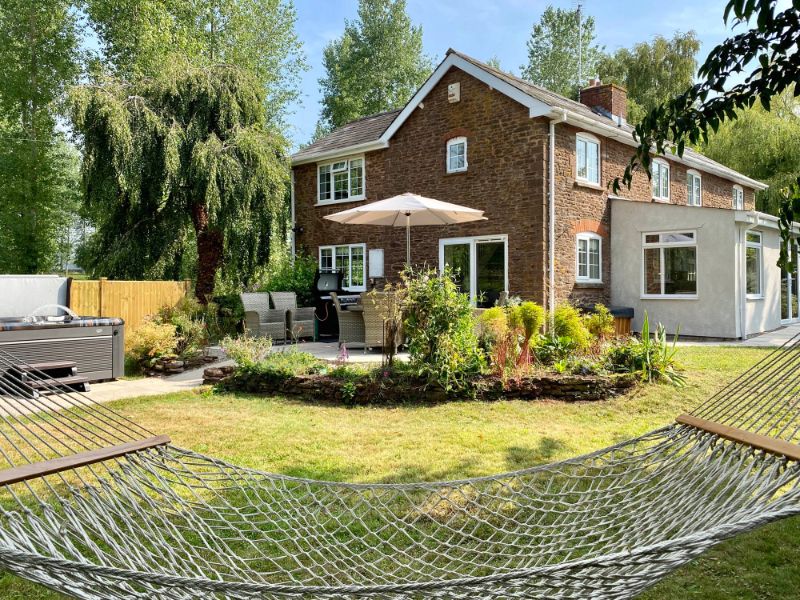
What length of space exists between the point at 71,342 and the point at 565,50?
29844 millimetres

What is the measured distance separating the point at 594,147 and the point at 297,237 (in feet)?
28.2

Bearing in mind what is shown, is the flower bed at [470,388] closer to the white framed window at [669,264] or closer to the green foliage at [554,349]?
the green foliage at [554,349]

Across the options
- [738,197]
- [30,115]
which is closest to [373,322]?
[738,197]

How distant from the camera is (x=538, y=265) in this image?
11.8m

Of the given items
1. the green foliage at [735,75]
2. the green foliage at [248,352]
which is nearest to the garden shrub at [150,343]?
the green foliage at [248,352]

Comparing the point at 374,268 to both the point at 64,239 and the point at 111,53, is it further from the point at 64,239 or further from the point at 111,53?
the point at 64,239

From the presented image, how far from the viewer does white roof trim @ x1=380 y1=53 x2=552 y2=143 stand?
38.3 feet

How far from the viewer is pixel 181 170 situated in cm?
1263

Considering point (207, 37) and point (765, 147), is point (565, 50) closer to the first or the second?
point (765, 147)

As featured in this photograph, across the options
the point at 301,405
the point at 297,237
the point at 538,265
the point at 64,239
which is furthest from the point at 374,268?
the point at 64,239

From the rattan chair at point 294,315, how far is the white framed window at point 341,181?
447cm

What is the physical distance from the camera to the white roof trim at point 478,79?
11.7 metres

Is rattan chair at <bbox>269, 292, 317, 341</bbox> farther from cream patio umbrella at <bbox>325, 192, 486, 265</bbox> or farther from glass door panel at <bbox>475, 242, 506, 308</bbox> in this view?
glass door panel at <bbox>475, 242, 506, 308</bbox>

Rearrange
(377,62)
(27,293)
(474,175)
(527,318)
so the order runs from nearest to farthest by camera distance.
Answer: (527,318) < (27,293) < (474,175) < (377,62)
